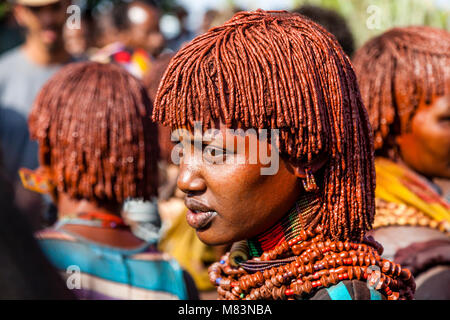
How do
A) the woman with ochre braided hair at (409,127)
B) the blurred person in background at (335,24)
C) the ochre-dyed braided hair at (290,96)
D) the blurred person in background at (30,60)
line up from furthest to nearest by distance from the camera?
the blurred person in background at (30,60) → the blurred person in background at (335,24) → the woman with ochre braided hair at (409,127) → the ochre-dyed braided hair at (290,96)

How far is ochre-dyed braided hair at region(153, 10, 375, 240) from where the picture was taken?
1.90 m

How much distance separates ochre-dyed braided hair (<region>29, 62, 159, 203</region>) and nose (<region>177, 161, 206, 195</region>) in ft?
3.55

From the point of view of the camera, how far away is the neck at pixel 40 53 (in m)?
5.70

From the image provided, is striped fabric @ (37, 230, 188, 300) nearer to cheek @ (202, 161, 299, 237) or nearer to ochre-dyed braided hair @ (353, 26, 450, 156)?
cheek @ (202, 161, 299, 237)

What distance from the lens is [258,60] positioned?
1.92 meters

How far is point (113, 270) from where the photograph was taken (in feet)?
9.57

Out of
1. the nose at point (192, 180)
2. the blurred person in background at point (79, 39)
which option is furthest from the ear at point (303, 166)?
the blurred person in background at point (79, 39)

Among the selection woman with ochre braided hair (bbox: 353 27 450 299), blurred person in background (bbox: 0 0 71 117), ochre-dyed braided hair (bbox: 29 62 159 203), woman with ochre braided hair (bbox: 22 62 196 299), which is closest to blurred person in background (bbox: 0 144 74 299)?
woman with ochre braided hair (bbox: 22 62 196 299)

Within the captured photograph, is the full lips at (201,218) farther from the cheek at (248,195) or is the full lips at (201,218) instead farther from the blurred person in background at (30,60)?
the blurred person in background at (30,60)

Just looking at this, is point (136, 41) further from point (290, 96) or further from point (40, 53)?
point (290, 96)
